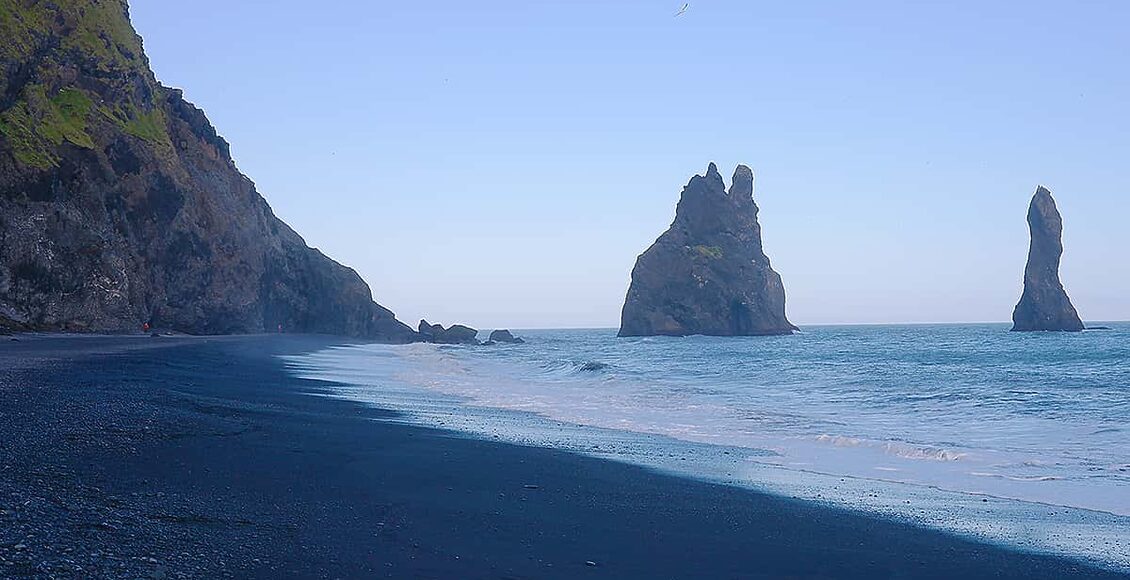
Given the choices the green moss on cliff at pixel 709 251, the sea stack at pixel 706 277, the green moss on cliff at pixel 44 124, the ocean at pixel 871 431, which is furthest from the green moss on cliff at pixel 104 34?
the green moss on cliff at pixel 709 251

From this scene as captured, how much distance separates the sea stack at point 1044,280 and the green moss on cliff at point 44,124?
116 m

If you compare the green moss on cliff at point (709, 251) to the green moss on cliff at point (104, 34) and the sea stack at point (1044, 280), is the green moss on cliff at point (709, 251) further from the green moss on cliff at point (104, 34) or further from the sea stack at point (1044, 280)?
the green moss on cliff at point (104, 34)

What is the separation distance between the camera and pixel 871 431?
55.0 ft

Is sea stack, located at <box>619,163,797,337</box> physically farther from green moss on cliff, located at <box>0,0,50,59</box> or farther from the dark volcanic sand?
the dark volcanic sand

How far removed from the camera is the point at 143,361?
23703 millimetres

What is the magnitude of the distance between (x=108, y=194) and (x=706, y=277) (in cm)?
8957

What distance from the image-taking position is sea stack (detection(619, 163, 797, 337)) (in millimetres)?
124812

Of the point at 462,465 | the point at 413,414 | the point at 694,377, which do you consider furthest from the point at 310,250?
the point at 462,465

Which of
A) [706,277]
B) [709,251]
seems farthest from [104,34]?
[709,251]

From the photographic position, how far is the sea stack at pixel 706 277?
124812 mm

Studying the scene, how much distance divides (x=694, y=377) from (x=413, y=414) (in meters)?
19.5

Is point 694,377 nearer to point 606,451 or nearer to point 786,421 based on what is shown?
point 786,421

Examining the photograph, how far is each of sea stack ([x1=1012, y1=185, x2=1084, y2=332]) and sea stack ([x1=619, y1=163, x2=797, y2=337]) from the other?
33.4m

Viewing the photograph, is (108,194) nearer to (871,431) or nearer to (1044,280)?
(871,431)
